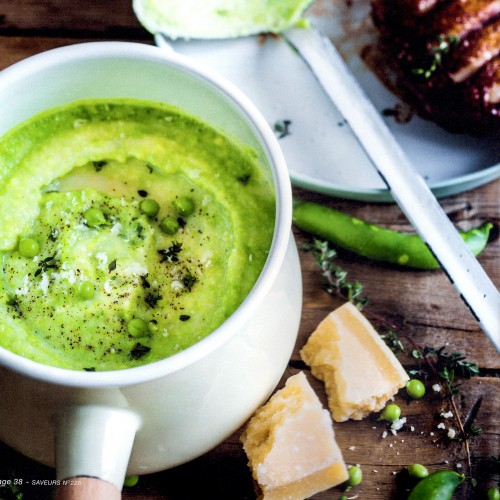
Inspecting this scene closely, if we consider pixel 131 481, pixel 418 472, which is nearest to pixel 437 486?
pixel 418 472

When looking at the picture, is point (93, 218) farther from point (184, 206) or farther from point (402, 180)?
point (402, 180)

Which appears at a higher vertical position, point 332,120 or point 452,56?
point 452,56

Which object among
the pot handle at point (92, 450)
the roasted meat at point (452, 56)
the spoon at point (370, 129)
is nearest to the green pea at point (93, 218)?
the pot handle at point (92, 450)

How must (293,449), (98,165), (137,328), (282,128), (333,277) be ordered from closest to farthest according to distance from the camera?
(137,328)
(98,165)
(293,449)
(333,277)
(282,128)

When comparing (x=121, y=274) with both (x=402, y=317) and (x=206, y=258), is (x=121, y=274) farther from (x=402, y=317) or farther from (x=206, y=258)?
(x=402, y=317)

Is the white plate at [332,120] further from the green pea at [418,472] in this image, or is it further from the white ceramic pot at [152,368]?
the green pea at [418,472]

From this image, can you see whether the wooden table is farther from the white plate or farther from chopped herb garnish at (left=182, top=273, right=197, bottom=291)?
chopped herb garnish at (left=182, top=273, right=197, bottom=291)

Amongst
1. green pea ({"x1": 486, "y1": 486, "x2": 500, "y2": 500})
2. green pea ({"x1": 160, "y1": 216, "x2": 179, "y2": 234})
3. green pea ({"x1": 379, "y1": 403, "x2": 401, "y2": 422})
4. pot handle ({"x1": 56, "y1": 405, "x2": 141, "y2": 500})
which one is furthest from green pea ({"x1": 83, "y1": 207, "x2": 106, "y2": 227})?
green pea ({"x1": 486, "y1": 486, "x2": 500, "y2": 500})
